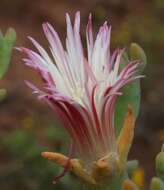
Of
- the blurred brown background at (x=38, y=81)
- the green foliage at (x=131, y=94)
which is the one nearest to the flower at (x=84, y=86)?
the green foliage at (x=131, y=94)

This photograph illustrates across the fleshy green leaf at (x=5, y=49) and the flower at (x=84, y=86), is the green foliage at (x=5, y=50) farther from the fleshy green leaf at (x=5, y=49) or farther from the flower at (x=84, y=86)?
the flower at (x=84, y=86)

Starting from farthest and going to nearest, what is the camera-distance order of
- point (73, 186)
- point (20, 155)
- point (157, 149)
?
1. point (157, 149)
2. point (20, 155)
3. point (73, 186)

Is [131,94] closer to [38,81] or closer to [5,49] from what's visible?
[5,49]

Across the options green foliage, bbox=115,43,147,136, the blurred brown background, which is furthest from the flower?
the blurred brown background

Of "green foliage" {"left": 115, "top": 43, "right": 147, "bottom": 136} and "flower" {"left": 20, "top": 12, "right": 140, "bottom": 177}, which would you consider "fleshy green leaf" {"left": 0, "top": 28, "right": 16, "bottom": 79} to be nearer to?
"flower" {"left": 20, "top": 12, "right": 140, "bottom": 177}

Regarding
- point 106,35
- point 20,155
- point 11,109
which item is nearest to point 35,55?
point 106,35

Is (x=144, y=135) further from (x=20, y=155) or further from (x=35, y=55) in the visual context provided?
(x=35, y=55)
